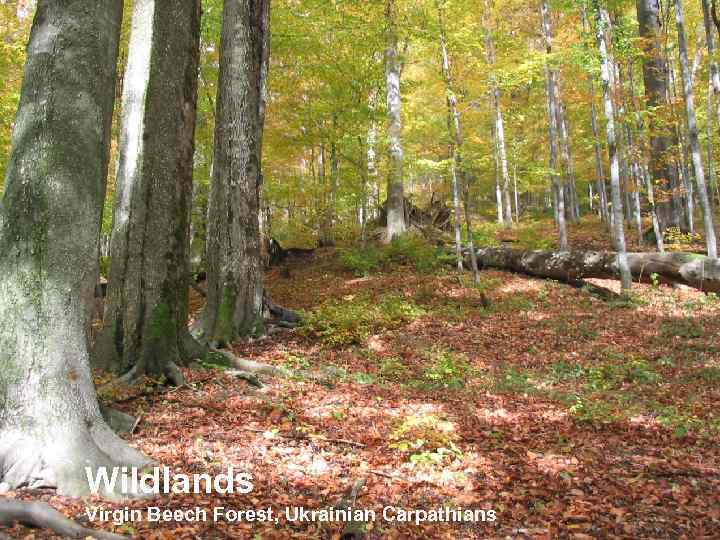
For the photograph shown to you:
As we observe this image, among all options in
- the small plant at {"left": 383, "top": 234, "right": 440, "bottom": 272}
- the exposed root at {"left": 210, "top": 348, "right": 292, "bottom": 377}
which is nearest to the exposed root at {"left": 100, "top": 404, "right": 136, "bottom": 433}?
the exposed root at {"left": 210, "top": 348, "right": 292, "bottom": 377}

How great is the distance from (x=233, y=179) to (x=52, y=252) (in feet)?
18.3

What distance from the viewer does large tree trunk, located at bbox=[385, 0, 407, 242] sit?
16391mm

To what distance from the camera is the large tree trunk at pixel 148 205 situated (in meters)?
6.48

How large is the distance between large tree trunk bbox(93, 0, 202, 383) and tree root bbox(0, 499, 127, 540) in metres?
3.37

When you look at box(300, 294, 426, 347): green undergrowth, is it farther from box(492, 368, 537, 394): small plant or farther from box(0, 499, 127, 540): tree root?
box(0, 499, 127, 540): tree root

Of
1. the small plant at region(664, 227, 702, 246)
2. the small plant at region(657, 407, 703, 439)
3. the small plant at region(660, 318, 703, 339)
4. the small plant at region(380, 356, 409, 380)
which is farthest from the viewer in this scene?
the small plant at region(664, 227, 702, 246)

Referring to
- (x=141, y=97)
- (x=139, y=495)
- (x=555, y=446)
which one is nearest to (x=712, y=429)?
(x=555, y=446)

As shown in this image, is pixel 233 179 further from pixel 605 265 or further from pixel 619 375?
pixel 605 265

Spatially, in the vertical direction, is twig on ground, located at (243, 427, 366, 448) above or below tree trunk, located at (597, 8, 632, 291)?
below

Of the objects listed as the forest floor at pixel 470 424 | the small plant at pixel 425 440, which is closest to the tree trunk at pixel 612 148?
the forest floor at pixel 470 424

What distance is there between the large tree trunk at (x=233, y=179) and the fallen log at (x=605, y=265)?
992 cm

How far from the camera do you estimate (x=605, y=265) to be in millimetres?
14070

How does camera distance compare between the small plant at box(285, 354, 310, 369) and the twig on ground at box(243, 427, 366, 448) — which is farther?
the small plant at box(285, 354, 310, 369)

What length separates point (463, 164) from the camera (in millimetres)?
12398
